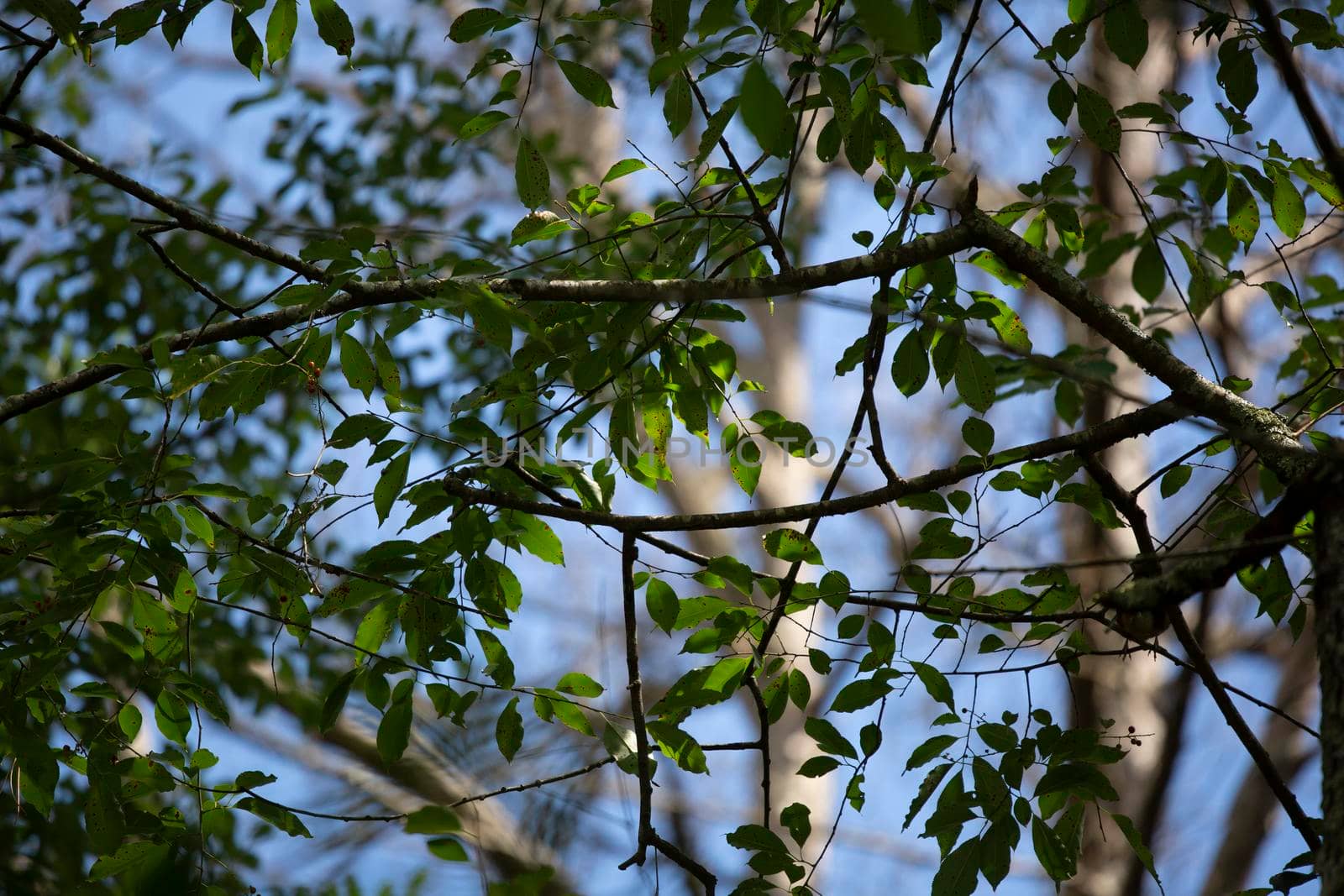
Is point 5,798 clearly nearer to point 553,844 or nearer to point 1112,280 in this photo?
point 553,844

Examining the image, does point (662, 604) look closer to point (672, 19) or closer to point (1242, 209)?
point (672, 19)

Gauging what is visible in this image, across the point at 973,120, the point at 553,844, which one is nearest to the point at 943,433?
the point at 973,120

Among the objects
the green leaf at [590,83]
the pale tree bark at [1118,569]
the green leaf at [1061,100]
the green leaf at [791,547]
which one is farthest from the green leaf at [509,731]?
the pale tree bark at [1118,569]

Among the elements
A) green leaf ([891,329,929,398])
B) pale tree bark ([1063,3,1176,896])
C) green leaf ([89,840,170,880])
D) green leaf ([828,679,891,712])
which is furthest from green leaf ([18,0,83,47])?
pale tree bark ([1063,3,1176,896])

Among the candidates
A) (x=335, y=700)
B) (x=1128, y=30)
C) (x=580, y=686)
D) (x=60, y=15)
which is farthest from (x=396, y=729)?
(x=1128, y=30)

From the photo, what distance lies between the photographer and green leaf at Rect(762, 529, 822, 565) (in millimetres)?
1135

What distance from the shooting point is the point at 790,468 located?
638 centimetres

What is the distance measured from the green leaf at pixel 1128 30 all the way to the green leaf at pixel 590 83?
530 mm

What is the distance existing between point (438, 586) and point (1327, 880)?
2.72ft

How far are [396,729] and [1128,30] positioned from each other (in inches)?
41.9

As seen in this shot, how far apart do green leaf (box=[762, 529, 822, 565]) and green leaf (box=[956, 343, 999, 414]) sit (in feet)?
0.76

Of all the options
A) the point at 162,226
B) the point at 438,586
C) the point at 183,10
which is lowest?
the point at 438,586

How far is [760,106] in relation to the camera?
667 millimetres

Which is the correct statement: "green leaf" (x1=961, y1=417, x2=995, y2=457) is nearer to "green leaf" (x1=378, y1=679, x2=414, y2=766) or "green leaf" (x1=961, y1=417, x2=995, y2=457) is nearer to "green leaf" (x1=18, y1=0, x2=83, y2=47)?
"green leaf" (x1=378, y1=679, x2=414, y2=766)
